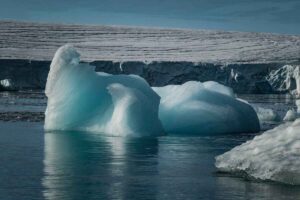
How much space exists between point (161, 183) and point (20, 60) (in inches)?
1059

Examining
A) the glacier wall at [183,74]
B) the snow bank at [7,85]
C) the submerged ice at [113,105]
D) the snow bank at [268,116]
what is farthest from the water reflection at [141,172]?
the glacier wall at [183,74]

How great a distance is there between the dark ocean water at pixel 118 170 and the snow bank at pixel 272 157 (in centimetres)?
9

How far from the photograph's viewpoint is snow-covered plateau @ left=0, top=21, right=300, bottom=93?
30922 mm

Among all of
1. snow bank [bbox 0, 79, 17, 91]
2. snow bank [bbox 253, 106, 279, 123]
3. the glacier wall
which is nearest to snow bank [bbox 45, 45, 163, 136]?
snow bank [bbox 253, 106, 279, 123]

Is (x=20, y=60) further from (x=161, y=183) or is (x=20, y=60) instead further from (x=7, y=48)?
(x=161, y=183)

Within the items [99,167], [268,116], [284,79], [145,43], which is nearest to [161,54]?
[145,43]

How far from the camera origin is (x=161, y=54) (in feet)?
126

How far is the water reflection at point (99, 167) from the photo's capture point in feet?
16.9

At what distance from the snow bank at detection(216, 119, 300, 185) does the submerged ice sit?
15.1 feet

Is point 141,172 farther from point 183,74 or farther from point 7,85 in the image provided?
point 183,74

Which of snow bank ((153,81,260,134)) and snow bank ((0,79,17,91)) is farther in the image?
snow bank ((0,79,17,91))

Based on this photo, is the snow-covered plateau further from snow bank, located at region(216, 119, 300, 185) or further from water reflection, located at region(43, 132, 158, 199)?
snow bank, located at region(216, 119, 300, 185)

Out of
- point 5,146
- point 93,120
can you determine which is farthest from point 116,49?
point 5,146

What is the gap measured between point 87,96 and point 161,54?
27.3 metres
